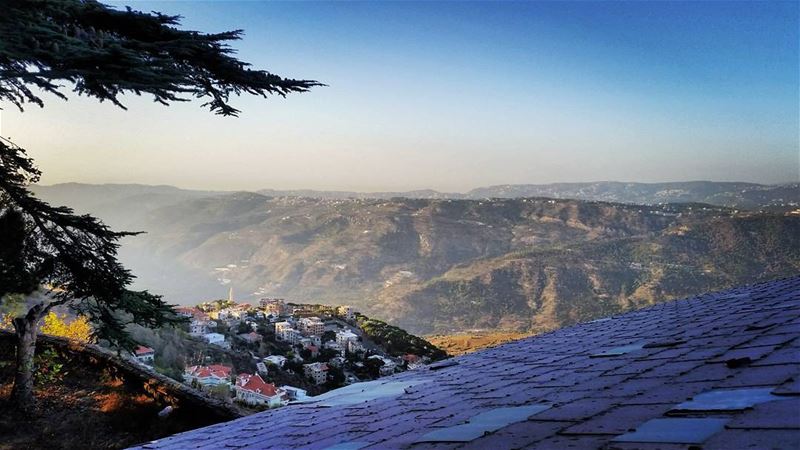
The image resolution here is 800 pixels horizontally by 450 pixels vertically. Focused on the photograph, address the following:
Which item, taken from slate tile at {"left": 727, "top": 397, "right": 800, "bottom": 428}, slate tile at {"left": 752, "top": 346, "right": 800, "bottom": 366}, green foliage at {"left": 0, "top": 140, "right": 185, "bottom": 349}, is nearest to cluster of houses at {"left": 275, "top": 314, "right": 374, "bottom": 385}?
green foliage at {"left": 0, "top": 140, "right": 185, "bottom": 349}

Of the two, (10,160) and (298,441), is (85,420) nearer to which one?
(10,160)

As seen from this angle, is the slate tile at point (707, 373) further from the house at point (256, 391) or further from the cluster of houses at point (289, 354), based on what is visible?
the house at point (256, 391)

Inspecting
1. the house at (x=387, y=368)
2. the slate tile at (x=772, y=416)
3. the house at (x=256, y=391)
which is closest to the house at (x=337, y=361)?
the house at (x=387, y=368)

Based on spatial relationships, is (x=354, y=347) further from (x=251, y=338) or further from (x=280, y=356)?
(x=251, y=338)

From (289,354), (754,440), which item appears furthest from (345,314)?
(754,440)

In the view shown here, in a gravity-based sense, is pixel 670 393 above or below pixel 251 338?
above

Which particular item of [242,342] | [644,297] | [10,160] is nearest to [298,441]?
[10,160]
